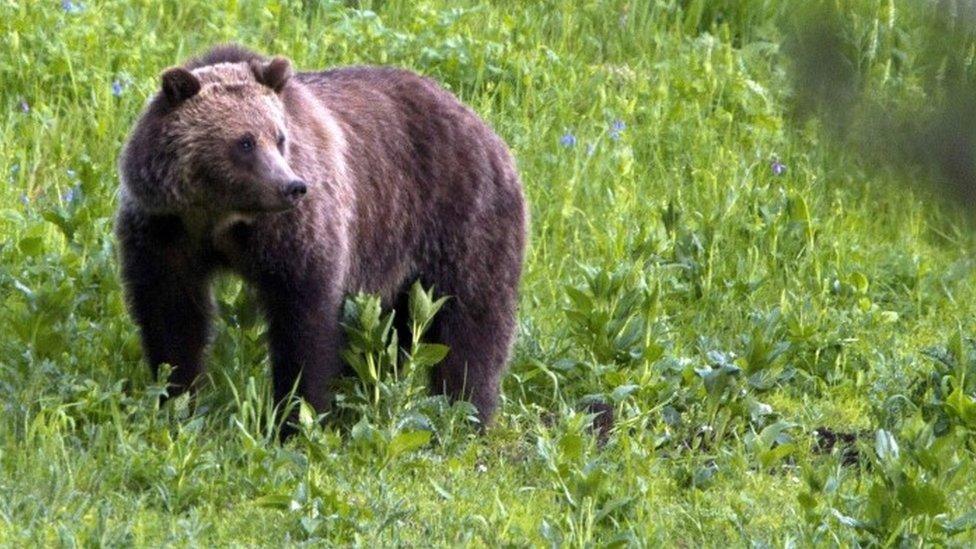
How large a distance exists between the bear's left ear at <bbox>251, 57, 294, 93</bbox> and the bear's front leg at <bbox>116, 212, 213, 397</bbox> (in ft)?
1.72

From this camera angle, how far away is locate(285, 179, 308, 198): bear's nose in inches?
188

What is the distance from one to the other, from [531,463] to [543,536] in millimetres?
963

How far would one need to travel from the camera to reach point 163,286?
16.5 ft

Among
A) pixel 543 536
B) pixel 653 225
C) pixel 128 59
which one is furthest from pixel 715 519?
pixel 128 59

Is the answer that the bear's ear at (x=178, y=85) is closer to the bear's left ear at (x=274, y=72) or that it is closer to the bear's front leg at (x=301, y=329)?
the bear's left ear at (x=274, y=72)

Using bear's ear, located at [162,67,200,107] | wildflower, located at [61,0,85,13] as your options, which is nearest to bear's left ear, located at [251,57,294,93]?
bear's ear, located at [162,67,200,107]

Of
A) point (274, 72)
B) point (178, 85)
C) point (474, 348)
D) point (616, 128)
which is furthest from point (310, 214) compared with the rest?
point (616, 128)

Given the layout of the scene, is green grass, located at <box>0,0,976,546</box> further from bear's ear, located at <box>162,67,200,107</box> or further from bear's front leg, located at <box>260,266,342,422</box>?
bear's ear, located at <box>162,67,200,107</box>

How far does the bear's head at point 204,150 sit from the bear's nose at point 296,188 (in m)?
0.07

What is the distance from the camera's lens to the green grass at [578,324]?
4.09 metres

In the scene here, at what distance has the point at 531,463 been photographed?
4.98 meters

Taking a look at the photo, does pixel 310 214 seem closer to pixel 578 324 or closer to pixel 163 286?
pixel 163 286

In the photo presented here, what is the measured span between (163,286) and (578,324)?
61.6 inches

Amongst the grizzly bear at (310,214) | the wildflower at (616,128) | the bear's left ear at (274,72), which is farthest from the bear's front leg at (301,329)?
the wildflower at (616,128)
